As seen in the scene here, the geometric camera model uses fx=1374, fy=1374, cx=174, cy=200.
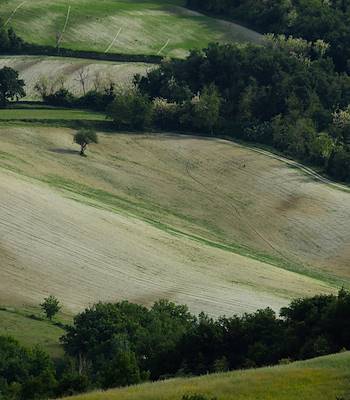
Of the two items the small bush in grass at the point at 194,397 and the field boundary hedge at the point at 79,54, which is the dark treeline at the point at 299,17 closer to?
the field boundary hedge at the point at 79,54

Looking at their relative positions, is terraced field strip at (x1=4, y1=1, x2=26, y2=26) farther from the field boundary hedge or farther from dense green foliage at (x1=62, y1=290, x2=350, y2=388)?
dense green foliage at (x1=62, y1=290, x2=350, y2=388)

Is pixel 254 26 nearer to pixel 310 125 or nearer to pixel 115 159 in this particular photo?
pixel 310 125

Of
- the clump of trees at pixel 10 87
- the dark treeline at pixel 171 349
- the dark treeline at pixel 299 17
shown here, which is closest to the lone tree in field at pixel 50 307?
the dark treeline at pixel 171 349

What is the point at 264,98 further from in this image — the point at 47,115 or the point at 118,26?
the point at 118,26

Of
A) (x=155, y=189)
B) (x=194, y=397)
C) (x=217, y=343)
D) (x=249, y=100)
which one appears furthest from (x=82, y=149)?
(x=194, y=397)

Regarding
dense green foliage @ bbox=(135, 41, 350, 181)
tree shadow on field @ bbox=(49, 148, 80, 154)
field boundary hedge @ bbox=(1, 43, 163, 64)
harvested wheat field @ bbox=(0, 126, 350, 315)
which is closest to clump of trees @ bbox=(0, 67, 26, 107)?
dense green foliage @ bbox=(135, 41, 350, 181)
